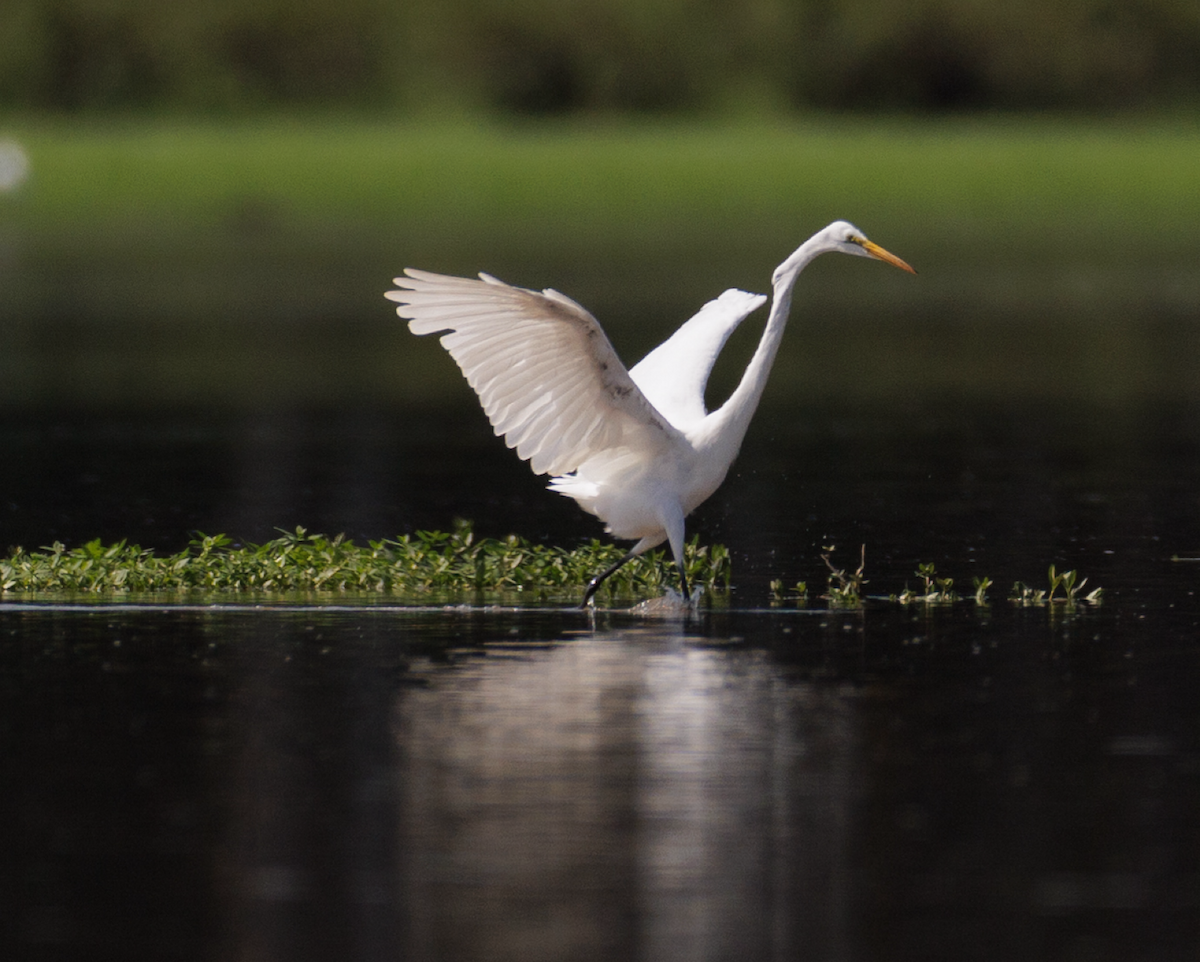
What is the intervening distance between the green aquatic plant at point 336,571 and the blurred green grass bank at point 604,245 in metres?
11.2

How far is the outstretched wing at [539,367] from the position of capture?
11.5 m

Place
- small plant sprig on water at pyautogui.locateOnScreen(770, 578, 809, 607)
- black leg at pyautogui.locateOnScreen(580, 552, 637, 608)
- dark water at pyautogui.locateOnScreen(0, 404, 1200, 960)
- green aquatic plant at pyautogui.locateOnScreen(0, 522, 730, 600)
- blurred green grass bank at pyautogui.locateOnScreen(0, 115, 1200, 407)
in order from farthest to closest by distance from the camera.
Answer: blurred green grass bank at pyautogui.locateOnScreen(0, 115, 1200, 407), green aquatic plant at pyautogui.locateOnScreen(0, 522, 730, 600), small plant sprig on water at pyautogui.locateOnScreen(770, 578, 809, 607), black leg at pyautogui.locateOnScreen(580, 552, 637, 608), dark water at pyautogui.locateOnScreen(0, 404, 1200, 960)

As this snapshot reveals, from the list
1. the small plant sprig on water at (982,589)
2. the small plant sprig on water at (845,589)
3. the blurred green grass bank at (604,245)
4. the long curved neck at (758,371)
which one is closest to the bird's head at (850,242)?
the long curved neck at (758,371)

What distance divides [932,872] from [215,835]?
7.05 feet

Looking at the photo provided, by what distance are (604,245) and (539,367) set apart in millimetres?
40827

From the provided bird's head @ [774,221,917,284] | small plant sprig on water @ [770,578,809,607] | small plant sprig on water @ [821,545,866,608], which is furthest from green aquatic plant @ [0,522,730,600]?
bird's head @ [774,221,917,284]

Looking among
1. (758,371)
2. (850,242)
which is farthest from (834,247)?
(758,371)

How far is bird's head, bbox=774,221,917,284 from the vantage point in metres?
12.2

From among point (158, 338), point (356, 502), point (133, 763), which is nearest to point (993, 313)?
point (158, 338)

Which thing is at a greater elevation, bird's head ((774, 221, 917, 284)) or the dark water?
bird's head ((774, 221, 917, 284))

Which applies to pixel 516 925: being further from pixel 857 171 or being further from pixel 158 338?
pixel 857 171

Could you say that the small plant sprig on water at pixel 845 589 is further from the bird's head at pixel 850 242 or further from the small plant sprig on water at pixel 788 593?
the bird's head at pixel 850 242

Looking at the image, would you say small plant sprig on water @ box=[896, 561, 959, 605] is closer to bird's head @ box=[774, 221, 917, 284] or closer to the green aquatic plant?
the green aquatic plant

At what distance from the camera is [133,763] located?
28.9ft
